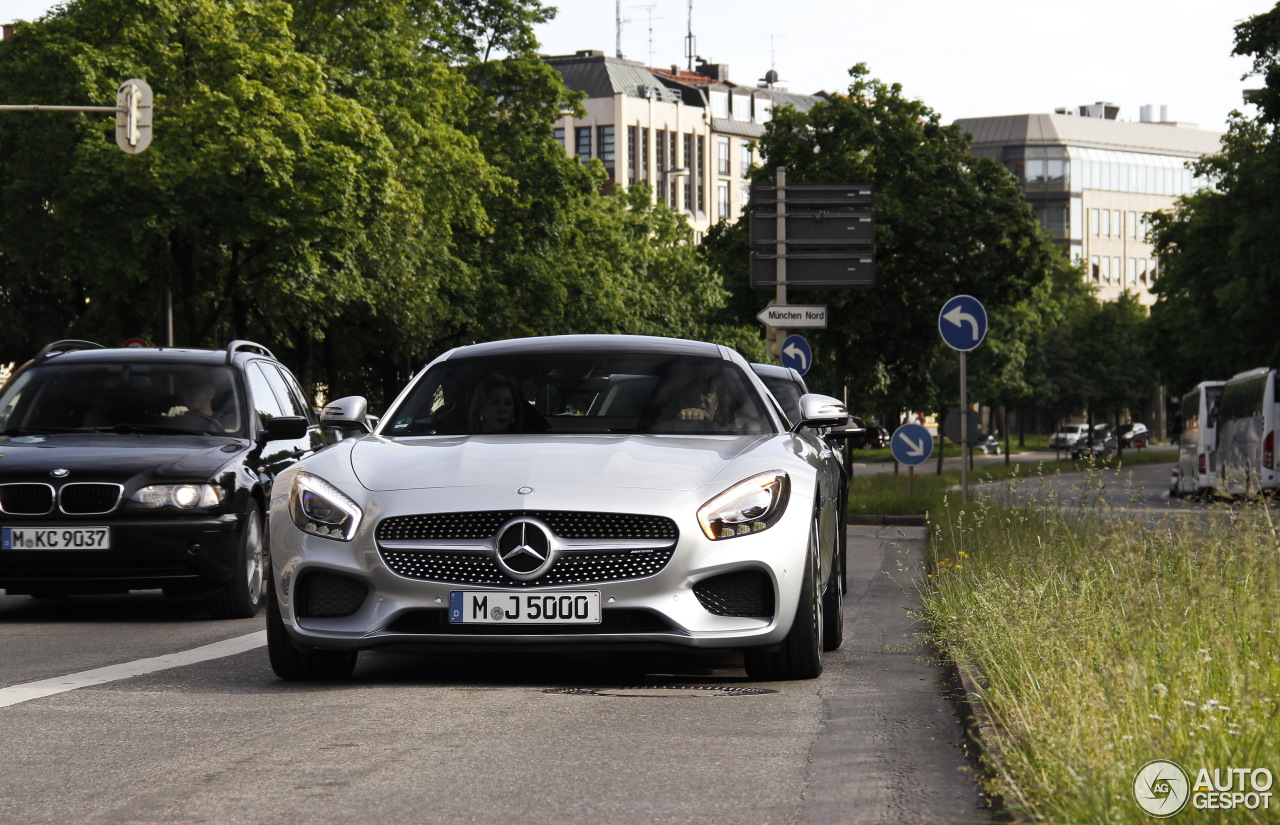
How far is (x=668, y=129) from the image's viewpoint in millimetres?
126125

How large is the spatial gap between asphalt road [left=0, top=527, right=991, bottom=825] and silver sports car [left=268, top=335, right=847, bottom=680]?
0.23 meters

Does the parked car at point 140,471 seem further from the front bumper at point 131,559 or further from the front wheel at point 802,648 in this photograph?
the front wheel at point 802,648

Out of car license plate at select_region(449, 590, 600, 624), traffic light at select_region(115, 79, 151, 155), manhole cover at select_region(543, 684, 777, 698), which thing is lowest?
manhole cover at select_region(543, 684, 777, 698)

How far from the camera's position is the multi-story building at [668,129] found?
401 feet

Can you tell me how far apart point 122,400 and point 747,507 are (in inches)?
232

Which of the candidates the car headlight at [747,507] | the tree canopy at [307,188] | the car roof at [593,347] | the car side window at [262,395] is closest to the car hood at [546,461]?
the car headlight at [747,507]

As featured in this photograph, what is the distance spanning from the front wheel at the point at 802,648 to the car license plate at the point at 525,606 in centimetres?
89

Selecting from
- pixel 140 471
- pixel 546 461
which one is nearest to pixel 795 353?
pixel 140 471

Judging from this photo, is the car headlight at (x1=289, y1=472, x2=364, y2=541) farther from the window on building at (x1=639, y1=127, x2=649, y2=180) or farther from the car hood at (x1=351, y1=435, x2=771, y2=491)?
the window on building at (x1=639, y1=127, x2=649, y2=180)

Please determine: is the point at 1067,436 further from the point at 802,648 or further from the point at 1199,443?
the point at 802,648

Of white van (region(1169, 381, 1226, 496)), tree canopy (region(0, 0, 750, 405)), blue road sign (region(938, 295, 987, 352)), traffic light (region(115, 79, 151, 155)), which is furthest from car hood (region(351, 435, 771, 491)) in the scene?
white van (region(1169, 381, 1226, 496))

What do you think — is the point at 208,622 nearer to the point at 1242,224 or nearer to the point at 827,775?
the point at 827,775

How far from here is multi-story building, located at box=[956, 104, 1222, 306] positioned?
489 ft

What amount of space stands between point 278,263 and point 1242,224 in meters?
20.8
